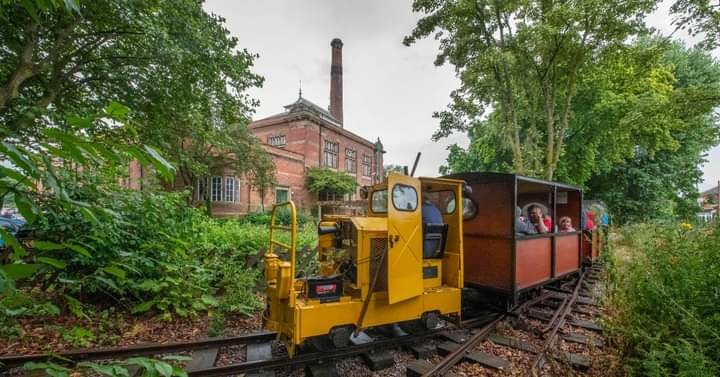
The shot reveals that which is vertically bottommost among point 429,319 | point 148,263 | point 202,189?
point 429,319

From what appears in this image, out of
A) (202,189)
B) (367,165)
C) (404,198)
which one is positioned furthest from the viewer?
(367,165)

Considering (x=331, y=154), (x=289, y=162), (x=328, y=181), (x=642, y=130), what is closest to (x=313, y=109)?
(x=331, y=154)

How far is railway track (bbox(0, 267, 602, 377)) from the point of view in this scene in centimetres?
368

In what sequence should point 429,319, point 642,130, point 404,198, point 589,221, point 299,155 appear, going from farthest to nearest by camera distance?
point 299,155
point 642,130
point 589,221
point 429,319
point 404,198

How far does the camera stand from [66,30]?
7.09m

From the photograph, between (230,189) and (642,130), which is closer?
(642,130)

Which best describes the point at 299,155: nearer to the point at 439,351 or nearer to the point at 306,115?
the point at 306,115

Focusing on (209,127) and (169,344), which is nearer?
(169,344)

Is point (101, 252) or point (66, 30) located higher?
point (66, 30)

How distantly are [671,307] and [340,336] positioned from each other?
370 cm

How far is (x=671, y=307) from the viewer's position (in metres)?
3.23

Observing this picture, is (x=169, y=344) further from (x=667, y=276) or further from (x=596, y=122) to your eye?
(x=596, y=122)

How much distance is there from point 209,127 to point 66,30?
453 cm

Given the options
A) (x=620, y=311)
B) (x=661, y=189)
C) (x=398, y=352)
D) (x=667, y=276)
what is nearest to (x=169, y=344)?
(x=398, y=352)
